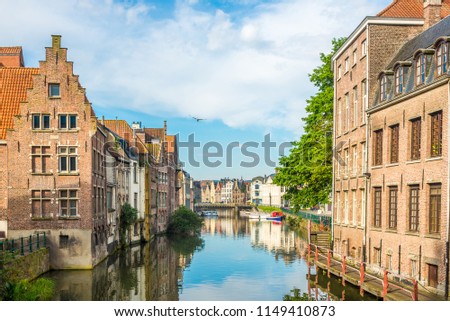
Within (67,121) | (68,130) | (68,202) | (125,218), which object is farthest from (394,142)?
(125,218)

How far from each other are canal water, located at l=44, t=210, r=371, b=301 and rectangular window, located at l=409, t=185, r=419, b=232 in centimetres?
332

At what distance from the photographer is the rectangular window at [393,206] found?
2088 cm

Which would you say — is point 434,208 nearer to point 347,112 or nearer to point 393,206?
point 393,206

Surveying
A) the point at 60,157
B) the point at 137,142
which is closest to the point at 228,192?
the point at 137,142

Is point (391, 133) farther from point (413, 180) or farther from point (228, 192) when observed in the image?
point (228, 192)

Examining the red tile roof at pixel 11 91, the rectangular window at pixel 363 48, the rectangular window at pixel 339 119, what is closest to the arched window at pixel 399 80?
the rectangular window at pixel 363 48

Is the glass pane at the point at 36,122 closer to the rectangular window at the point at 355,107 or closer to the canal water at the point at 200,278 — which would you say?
the canal water at the point at 200,278

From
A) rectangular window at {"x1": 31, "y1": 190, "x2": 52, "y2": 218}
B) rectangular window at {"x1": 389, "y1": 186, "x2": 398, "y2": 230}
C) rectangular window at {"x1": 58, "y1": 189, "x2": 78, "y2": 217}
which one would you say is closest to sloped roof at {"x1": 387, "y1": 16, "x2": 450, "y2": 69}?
rectangular window at {"x1": 389, "y1": 186, "x2": 398, "y2": 230}

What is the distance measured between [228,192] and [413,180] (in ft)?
577

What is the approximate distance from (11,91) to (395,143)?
894 inches

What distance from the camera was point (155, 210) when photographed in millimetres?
50750

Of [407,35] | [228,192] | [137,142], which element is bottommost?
[228,192]

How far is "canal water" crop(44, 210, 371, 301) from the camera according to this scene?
22.0 m

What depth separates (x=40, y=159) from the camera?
28.3m
